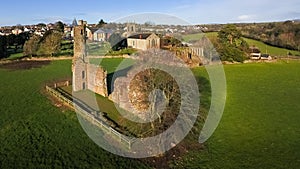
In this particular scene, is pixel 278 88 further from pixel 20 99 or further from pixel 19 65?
pixel 19 65

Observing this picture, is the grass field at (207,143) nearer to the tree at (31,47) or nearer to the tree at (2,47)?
the tree at (31,47)

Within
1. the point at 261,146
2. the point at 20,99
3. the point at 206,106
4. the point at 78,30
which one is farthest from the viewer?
the point at 78,30

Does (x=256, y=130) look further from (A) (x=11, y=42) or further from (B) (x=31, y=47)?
(A) (x=11, y=42)

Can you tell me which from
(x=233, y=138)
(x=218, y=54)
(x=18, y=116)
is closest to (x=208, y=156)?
(x=233, y=138)

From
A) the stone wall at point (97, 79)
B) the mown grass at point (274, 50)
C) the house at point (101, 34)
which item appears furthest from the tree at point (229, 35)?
the house at point (101, 34)

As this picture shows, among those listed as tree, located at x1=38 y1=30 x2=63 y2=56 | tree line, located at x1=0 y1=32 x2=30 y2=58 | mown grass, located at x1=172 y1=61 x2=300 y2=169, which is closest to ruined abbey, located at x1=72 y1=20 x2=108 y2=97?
mown grass, located at x1=172 y1=61 x2=300 y2=169

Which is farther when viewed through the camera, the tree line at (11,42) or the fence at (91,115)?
the tree line at (11,42)

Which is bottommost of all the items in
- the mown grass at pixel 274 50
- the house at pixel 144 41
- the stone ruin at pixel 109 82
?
the stone ruin at pixel 109 82
